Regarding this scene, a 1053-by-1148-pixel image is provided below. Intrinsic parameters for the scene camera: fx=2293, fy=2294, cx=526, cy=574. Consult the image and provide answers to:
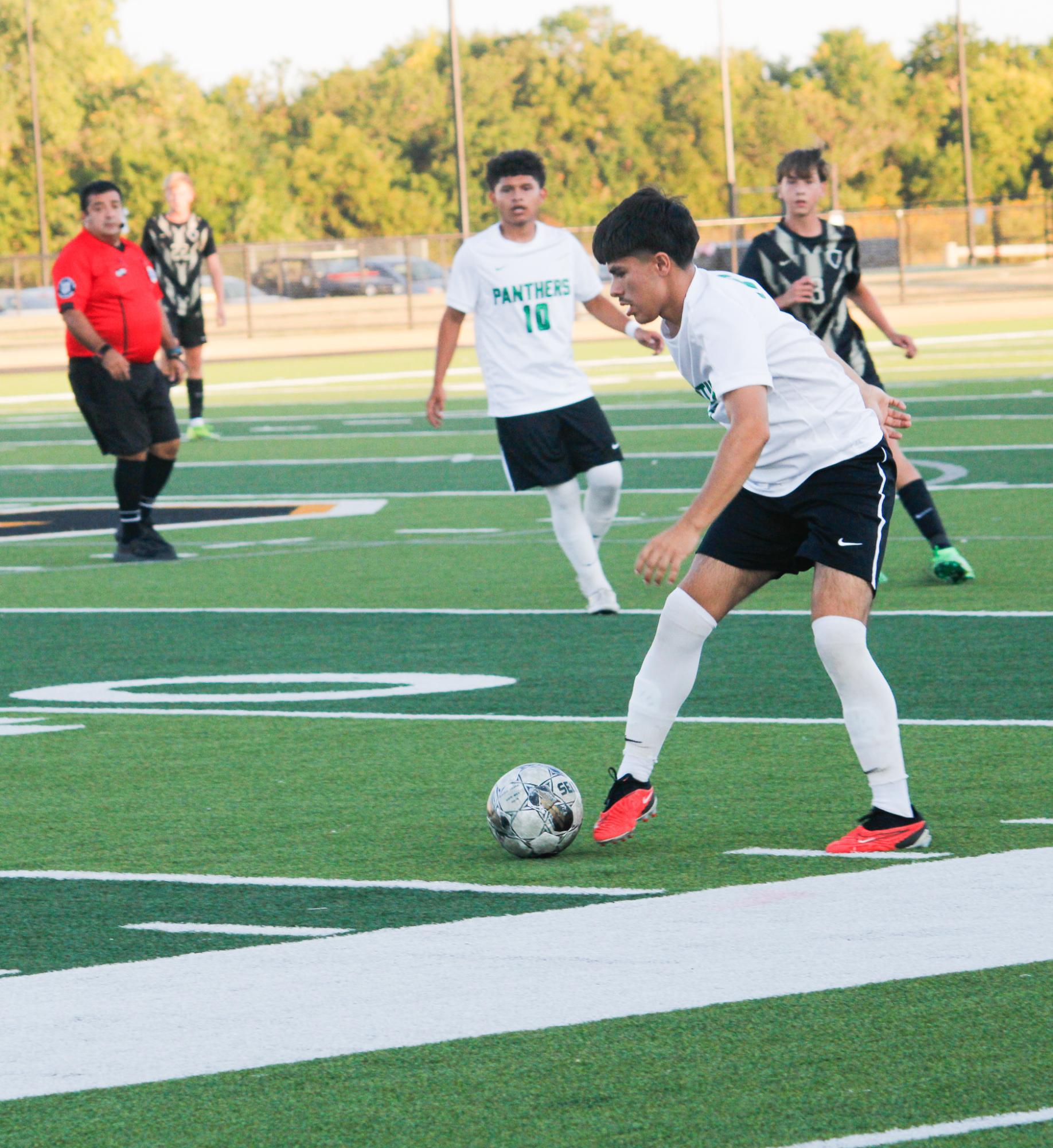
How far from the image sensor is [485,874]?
18.9 feet

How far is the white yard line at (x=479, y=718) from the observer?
25.0ft

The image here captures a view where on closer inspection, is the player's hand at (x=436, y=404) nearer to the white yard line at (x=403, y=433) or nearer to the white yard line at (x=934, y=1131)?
Result: the white yard line at (x=934, y=1131)

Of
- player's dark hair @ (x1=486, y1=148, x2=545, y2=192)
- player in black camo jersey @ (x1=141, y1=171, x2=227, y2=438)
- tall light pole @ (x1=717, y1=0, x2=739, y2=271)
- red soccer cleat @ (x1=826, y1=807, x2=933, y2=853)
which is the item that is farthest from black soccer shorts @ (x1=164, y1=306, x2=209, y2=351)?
tall light pole @ (x1=717, y1=0, x2=739, y2=271)

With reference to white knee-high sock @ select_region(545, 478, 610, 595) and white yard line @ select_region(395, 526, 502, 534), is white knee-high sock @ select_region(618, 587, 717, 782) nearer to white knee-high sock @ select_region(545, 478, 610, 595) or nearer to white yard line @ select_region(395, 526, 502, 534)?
white knee-high sock @ select_region(545, 478, 610, 595)

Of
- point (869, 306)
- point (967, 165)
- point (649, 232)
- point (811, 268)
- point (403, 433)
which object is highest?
point (967, 165)

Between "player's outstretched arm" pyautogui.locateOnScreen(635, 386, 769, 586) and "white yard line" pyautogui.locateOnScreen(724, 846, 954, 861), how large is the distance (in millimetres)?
766

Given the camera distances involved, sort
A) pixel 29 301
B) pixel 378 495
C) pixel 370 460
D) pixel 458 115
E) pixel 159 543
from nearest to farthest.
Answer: pixel 159 543
pixel 378 495
pixel 370 460
pixel 458 115
pixel 29 301

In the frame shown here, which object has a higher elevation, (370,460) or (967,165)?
(967,165)

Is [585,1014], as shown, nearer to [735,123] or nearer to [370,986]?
[370,986]

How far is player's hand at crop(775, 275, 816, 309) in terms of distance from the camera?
10.8 metres

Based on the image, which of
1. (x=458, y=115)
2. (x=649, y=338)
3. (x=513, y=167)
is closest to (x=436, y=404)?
(x=513, y=167)

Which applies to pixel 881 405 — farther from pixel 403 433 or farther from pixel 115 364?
pixel 403 433

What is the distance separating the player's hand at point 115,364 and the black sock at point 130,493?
20.4 inches

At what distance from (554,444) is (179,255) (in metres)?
10.9
